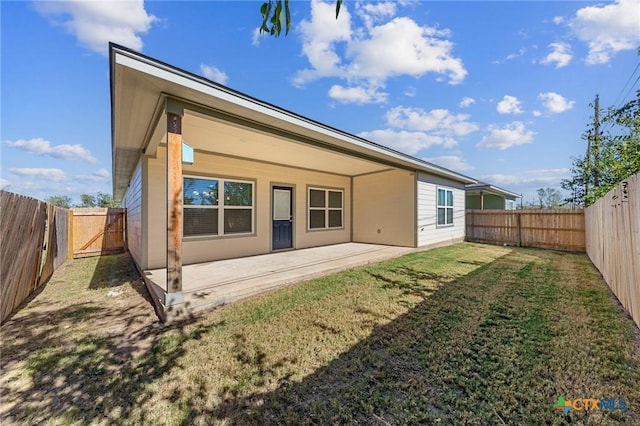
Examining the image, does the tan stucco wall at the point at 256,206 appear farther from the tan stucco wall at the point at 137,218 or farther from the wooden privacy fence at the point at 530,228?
the wooden privacy fence at the point at 530,228

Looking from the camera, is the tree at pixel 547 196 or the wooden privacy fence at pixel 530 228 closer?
the wooden privacy fence at pixel 530 228

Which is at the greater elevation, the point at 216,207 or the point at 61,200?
the point at 61,200

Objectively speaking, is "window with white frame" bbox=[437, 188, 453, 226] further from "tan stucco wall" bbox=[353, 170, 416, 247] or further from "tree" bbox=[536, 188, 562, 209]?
"tree" bbox=[536, 188, 562, 209]

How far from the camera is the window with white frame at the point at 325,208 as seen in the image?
356 inches

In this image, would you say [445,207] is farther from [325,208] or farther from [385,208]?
[325,208]

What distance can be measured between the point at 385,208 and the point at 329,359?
758cm

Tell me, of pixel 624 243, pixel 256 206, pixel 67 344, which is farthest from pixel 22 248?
pixel 624 243

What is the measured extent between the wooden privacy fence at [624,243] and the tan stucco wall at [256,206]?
6.81 metres

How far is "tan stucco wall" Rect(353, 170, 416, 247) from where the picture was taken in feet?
29.4

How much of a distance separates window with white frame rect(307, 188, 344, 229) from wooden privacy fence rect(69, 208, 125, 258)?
758 cm

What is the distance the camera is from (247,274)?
5145 mm

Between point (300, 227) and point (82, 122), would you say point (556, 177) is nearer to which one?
point (300, 227)

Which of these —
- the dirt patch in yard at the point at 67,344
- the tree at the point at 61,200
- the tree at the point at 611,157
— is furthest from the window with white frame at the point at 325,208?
the tree at the point at 61,200

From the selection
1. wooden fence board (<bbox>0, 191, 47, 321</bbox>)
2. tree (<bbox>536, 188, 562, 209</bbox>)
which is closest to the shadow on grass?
wooden fence board (<bbox>0, 191, 47, 321</bbox>)
